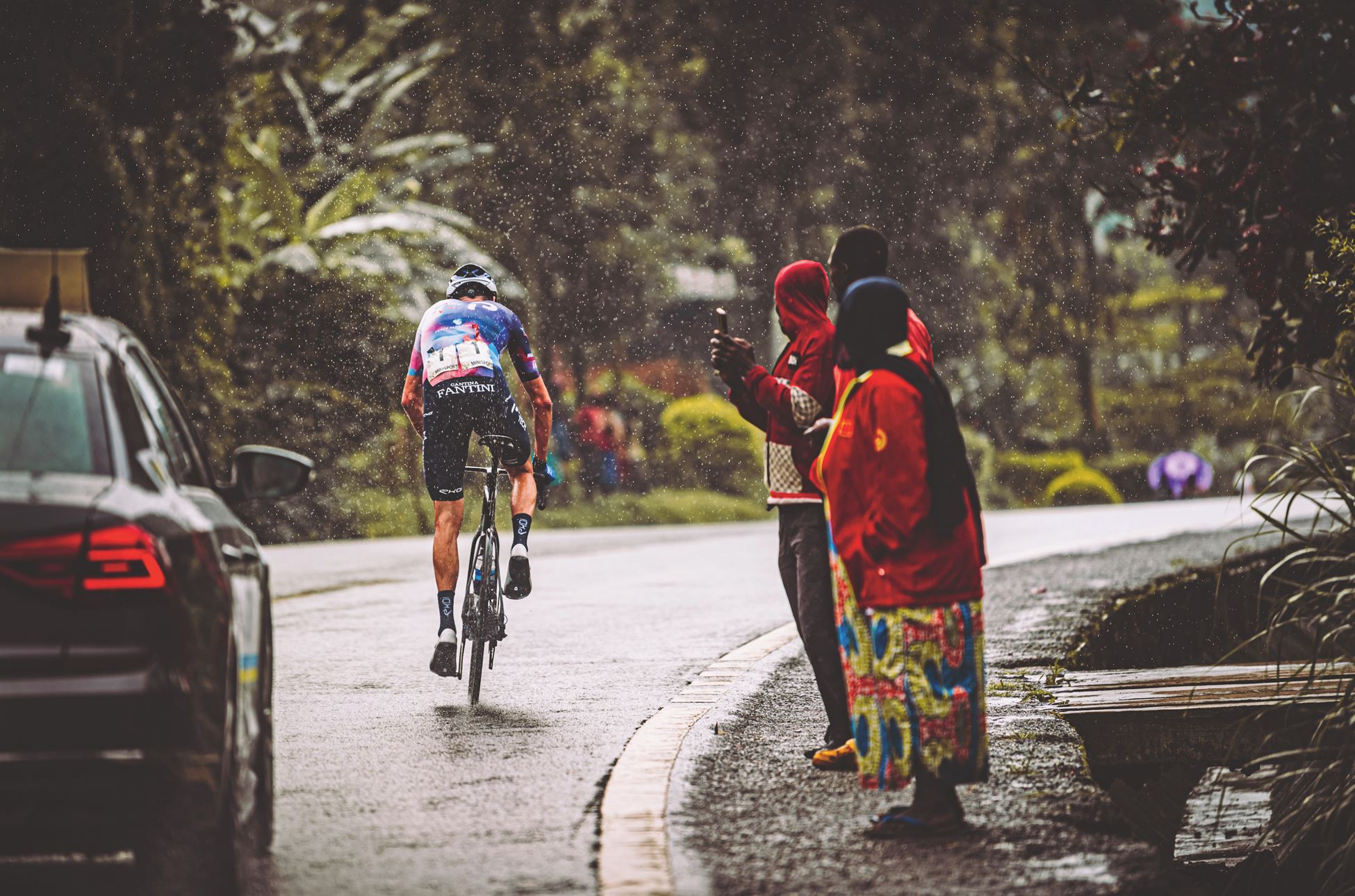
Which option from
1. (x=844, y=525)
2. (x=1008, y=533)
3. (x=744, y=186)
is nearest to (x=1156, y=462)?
(x=744, y=186)

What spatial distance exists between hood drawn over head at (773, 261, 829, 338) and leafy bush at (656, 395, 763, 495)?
25.5 metres

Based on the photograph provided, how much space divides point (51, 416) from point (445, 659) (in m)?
4.11

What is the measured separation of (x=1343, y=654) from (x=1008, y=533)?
15.2m

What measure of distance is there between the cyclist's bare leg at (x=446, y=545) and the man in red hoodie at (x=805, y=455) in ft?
7.95

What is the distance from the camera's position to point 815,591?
632 centimetres

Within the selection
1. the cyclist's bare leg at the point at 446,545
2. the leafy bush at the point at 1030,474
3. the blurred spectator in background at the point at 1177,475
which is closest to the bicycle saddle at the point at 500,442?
the cyclist's bare leg at the point at 446,545

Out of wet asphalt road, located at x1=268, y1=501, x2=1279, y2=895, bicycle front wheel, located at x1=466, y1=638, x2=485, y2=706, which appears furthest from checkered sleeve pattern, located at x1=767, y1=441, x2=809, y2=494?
bicycle front wheel, located at x1=466, y1=638, x2=485, y2=706

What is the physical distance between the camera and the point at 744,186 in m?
33.2

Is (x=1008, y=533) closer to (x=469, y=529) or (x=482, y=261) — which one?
(x=469, y=529)

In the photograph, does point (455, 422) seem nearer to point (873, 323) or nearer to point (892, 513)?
point (873, 323)

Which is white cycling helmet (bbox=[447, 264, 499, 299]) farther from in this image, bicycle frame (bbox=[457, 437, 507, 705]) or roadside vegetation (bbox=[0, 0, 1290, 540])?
roadside vegetation (bbox=[0, 0, 1290, 540])

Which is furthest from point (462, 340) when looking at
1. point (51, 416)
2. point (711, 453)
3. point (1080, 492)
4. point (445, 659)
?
point (1080, 492)

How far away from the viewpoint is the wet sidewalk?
15.7 feet

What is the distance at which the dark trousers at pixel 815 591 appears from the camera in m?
6.31
